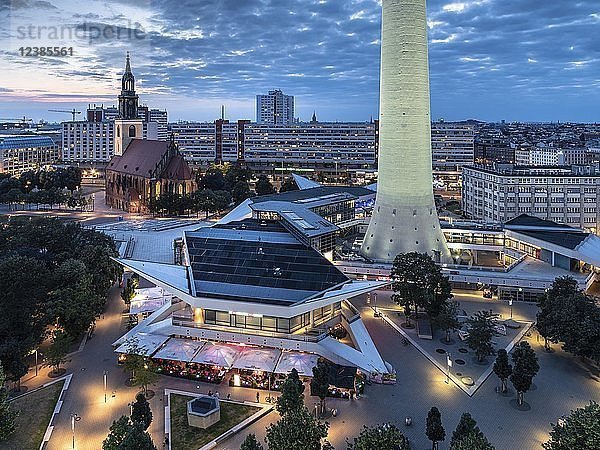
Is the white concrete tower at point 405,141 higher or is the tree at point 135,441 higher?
the white concrete tower at point 405,141

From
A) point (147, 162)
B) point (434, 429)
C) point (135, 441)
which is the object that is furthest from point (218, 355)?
point (147, 162)

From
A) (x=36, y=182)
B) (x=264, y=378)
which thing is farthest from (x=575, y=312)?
(x=36, y=182)

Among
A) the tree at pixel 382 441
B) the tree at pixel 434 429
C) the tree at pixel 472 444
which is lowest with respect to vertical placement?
the tree at pixel 434 429

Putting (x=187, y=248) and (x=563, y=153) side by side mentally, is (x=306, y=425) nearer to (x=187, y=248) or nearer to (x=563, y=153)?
(x=187, y=248)

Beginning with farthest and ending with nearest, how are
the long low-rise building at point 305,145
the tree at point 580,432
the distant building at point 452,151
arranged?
the long low-rise building at point 305,145 → the distant building at point 452,151 → the tree at point 580,432

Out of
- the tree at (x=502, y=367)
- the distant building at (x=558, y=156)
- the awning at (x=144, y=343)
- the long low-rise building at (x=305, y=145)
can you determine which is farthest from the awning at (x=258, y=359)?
the distant building at (x=558, y=156)

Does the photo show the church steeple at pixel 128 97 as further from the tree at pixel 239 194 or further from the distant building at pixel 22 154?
the distant building at pixel 22 154
